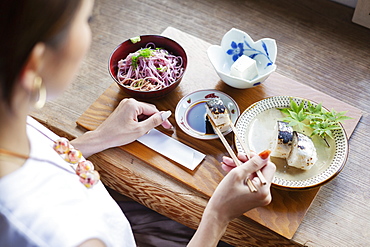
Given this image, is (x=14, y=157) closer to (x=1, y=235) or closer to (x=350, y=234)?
(x=1, y=235)

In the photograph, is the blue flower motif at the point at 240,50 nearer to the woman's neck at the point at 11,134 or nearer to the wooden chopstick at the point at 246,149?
the wooden chopstick at the point at 246,149

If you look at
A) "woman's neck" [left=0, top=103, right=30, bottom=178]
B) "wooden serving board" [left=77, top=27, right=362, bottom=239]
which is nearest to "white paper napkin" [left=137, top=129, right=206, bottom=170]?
"wooden serving board" [left=77, top=27, right=362, bottom=239]

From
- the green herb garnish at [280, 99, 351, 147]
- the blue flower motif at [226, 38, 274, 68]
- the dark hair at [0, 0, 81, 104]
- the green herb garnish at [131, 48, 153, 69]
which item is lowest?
the green herb garnish at [280, 99, 351, 147]

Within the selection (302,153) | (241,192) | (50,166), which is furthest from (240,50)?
(50,166)

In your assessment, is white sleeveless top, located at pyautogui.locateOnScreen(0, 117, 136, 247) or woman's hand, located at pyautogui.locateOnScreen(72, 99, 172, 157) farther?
woman's hand, located at pyautogui.locateOnScreen(72, 99, 172, 157)

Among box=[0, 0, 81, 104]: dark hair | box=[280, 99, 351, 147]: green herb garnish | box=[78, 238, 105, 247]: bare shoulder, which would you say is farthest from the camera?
box=[280, 99, 351, 147]: green herb garnish

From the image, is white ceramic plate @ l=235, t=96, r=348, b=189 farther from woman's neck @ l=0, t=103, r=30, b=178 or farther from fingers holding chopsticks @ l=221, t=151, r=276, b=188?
woman's neck @ l=0, t=103, r=30, b=178

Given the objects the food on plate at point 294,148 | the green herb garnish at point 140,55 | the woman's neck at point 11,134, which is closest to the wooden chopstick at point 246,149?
the food on plate at point 294,148

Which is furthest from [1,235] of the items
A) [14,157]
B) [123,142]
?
[123,142]

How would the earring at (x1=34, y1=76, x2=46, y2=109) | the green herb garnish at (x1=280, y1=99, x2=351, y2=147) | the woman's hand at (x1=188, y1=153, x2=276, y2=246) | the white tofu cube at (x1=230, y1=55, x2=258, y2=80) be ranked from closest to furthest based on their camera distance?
the earring at (x1=34, y1=76, x2=46, y2=109), the woman's hand at (x1=188, y1=153, x2=276, y2=246), the green herb garnish at (x1=280, y1=99, x2=351, y2=147), the white tofu cube at (x1=230, y1=55, x2=258, y2=80)

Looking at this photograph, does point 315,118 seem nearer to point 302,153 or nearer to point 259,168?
point 302,153

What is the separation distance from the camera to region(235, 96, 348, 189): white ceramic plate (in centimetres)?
122

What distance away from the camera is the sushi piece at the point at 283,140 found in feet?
4.11

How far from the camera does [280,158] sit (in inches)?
51.1
